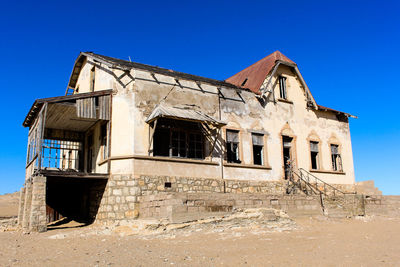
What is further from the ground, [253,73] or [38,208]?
[253,73]

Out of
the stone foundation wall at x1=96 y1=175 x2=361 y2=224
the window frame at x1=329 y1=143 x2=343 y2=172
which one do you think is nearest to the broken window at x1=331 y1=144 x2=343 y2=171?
the window frame at x1=329 y1=143 x2=343 y2=172

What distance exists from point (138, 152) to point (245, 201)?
4.92 metres

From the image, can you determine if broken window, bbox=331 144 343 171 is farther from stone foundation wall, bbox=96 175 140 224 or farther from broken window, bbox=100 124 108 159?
broken window, bbox=100 124 108 159

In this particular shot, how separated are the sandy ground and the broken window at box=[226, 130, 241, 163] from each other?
604 cm

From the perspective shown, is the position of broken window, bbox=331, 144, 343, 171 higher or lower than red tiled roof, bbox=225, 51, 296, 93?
lower

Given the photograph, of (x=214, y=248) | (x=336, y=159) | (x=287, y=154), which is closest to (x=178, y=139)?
(x=287, y=154)

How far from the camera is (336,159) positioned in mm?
22656

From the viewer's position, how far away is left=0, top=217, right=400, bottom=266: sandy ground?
8.13m

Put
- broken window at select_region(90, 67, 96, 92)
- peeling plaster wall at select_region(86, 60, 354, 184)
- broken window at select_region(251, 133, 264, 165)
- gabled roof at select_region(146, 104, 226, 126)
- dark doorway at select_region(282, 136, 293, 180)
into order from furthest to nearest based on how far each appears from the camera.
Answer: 1. dark doorway at select_region(282, 136, 293, 180)
2. broken window at select_region(251, 133, 264, 165)
3. broken window at select_region(90, 67, 96, 92)
4. peeling plaster wall at select_region(86, 60, 354, 184)
5. gabled roof at select_region(146, 104, 226, 126)

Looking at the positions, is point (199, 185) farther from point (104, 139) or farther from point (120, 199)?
point (104, 139)

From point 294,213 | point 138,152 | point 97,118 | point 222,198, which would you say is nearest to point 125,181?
point 138,152

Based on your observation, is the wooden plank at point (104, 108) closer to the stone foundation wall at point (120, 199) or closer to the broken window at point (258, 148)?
the stone foundation wall at point (120, 199)

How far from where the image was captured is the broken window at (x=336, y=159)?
22.5 metres

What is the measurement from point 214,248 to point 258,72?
14310 millimetres
